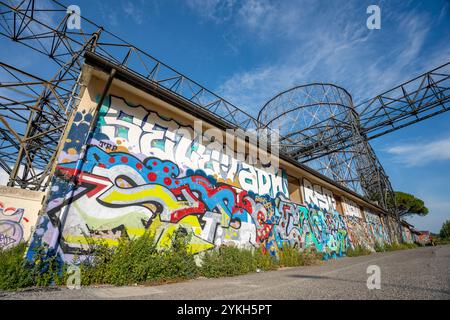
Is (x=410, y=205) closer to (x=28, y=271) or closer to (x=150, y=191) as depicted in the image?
(x=150, y=191)

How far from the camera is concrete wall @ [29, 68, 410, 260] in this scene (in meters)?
4.37

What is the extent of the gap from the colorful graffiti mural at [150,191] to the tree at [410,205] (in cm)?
4566

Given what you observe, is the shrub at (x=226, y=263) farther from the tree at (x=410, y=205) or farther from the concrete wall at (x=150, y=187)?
the tree at (x=410, y=205)

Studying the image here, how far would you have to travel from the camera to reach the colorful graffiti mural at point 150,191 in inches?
170

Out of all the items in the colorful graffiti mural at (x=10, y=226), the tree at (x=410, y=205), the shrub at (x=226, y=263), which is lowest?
the shrub at (x=226, y=263)

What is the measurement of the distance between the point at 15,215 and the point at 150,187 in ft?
20.2

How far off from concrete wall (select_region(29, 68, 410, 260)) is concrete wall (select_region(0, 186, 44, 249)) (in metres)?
5.01

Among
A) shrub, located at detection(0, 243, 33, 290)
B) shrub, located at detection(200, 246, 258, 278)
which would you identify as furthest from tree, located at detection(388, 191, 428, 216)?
shrub, located at detection(0, 243, 33, 290)

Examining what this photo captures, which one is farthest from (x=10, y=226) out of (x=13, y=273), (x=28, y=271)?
(x=13, y=273)

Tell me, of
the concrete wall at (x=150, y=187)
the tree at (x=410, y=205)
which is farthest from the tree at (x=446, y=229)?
the concrete wall at (x=150, y=187)

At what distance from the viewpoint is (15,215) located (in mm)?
7504

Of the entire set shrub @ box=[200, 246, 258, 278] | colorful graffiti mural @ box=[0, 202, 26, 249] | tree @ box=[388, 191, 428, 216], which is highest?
tree @ box=[388, 191, 428, 216]

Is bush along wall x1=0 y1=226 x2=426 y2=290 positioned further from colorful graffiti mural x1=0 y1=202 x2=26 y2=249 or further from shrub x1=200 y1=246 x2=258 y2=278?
colorful graffiti mural x1=0 y1=202 x2=26 y2=249
